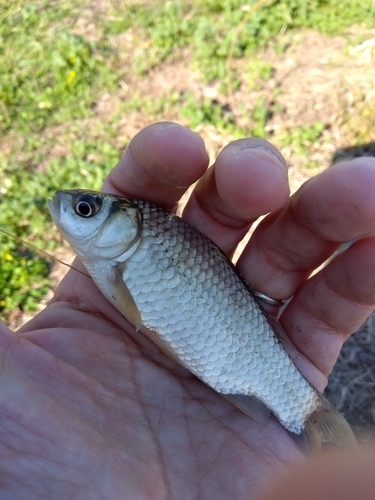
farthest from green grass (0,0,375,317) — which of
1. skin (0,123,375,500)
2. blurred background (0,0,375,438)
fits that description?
skin (0,123,375,500)

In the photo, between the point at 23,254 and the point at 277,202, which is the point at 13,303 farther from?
the point at 277,202

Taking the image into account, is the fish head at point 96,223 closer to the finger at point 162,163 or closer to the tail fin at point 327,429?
the finger at point 162,163

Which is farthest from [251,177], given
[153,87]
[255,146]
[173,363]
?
[153,87]

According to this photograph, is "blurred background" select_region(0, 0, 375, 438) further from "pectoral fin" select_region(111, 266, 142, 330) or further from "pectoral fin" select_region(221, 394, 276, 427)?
"pectoral fin" select_region(221, 394, 276, 427)

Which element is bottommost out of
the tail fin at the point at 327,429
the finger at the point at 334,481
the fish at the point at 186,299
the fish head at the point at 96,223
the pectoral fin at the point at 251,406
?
the tail fin at the point at 327,429

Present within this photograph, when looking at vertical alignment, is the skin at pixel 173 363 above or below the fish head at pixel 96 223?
below

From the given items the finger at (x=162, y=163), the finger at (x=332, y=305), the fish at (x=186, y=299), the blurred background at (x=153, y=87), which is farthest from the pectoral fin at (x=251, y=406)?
the blurred background at (x=153, y=87)

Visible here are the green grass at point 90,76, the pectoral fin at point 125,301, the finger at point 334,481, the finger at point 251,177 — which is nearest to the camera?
the finger at point 334,481
